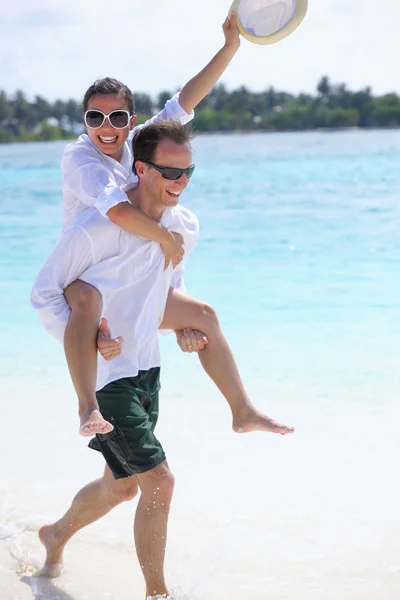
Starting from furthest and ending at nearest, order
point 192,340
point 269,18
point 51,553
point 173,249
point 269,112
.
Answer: point 269,112, point 51,553, point 269,18, point 192,340, point 173,249

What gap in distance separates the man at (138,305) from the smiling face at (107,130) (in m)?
0.27

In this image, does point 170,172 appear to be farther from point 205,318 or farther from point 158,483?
point 158,483

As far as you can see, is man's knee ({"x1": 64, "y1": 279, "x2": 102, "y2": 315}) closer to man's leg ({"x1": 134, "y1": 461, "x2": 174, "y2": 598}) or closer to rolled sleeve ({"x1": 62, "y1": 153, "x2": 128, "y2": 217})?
rolled sleeve ({"x1": 62, "y1": 153, "x2": 128, "y2": 217})

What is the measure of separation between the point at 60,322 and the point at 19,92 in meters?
92.5

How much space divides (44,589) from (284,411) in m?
2.64

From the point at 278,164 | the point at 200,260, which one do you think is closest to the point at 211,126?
the point at 278,164

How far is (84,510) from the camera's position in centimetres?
390

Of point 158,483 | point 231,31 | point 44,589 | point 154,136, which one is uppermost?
point 231,31

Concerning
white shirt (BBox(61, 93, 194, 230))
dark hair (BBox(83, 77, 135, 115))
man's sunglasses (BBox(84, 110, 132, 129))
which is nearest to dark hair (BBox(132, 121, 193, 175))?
white shirt (BBox(61, 93, 194, 230))

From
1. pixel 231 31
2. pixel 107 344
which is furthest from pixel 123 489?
pixel 231 31

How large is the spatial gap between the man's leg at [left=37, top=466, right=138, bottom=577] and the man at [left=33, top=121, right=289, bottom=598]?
0.13 metres

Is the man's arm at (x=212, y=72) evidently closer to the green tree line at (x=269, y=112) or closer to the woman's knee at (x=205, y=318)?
the woman's knee at (x=205, y=318)

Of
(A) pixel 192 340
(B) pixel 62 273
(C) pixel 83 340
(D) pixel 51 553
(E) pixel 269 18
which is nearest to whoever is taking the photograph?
(C) pixel 83 340

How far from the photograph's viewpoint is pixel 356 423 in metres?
5.99
